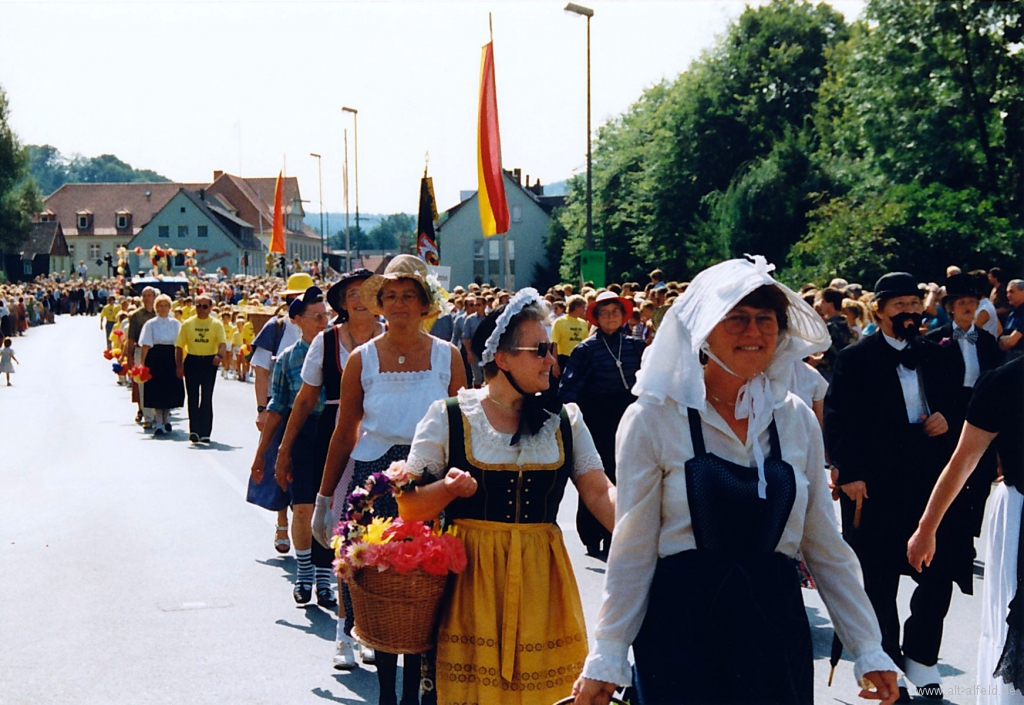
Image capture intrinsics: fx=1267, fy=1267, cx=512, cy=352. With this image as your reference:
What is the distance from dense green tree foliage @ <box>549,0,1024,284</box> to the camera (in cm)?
3141

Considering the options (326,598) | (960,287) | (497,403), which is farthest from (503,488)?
(960,287)

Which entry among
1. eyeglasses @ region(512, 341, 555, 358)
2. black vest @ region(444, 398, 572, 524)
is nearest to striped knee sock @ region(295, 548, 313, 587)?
black vest @ region(444, 398, 572, 524)

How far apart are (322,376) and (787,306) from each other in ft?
12.2

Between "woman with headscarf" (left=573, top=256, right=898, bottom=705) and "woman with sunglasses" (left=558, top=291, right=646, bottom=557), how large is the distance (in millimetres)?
6093

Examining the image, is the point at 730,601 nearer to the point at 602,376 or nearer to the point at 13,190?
the point at 602,376

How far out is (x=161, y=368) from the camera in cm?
1775

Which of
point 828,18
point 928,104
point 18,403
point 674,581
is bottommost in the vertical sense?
point 18,403

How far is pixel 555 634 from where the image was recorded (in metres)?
4.10

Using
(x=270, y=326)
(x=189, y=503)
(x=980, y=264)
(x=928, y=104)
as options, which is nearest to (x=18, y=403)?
(x=189, y=503)

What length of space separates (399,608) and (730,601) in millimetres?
1332

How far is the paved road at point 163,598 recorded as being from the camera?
6.20m

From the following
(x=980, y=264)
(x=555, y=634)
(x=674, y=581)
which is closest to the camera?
(x=674, y=581)

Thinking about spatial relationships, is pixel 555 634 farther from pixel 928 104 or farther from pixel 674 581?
pixel 928 104

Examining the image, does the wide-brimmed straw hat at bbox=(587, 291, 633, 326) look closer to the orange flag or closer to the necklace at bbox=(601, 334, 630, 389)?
the necklace at bbox=(601, 334, 630, 389)
